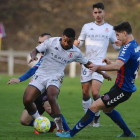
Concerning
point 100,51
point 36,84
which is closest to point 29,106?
point 36,84

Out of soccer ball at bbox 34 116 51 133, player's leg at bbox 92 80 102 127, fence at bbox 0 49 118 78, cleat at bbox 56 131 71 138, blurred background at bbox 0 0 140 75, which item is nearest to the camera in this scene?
cleat at bbox 56 131 71 138

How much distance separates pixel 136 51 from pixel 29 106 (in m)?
2.08

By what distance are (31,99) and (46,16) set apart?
33.0m

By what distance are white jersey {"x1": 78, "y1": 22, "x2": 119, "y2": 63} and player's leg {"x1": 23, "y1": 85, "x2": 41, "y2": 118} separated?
2.62 meters

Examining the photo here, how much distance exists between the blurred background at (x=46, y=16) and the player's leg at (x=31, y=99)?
30.4m

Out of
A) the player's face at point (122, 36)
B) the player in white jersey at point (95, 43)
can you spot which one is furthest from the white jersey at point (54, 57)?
the player in white jersey at point (95, 43)

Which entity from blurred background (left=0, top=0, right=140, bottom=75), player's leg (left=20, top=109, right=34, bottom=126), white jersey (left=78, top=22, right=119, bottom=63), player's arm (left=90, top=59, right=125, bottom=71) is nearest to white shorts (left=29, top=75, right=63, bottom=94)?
player's leg (left=20, top=109, right=34, bottom=126)

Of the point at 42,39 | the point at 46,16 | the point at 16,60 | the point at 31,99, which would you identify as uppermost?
the point at 42,39

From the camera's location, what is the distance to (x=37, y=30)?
3909 cm

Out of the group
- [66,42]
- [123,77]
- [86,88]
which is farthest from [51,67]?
[86,88]

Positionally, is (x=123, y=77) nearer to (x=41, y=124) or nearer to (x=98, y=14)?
(x=41, y=124)

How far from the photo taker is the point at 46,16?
3994cm

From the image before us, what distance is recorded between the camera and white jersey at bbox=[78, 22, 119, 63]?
984 cm

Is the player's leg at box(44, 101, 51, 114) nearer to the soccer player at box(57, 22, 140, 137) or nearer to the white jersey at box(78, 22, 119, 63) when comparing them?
the soccer player at box(57, 22, 140, 137)
